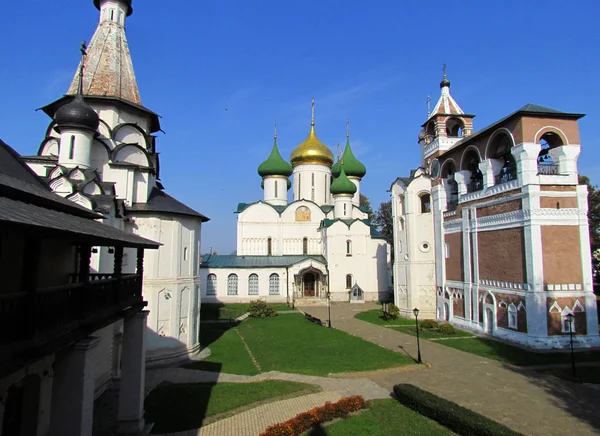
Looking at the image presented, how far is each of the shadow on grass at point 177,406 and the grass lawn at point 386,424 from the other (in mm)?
3298

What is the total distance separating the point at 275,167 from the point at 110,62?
21.7 metres

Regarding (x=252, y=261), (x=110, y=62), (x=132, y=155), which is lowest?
(x=252, y=261)

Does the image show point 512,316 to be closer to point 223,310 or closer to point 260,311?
point 260,311

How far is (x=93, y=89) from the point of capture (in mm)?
16781

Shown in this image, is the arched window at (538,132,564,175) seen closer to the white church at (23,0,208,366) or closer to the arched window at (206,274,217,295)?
the white church at (23,0,208,366)

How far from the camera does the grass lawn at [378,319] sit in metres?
22.8

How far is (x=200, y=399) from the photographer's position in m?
10.8

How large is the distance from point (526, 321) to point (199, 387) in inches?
531

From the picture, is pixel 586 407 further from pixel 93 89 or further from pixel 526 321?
pixel 93 89

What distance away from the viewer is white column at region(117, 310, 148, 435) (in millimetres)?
8547

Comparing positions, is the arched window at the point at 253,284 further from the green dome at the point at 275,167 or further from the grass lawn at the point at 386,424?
the grass lawn at the point at 386,424

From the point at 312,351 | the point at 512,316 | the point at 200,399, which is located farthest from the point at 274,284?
the point at 200,399

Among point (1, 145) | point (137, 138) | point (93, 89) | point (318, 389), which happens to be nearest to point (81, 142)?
point (137, 138)

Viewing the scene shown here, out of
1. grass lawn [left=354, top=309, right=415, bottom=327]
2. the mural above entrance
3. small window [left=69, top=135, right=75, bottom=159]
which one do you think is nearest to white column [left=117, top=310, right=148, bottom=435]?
small window [left=69, top=135, right=75, bottom=159]
